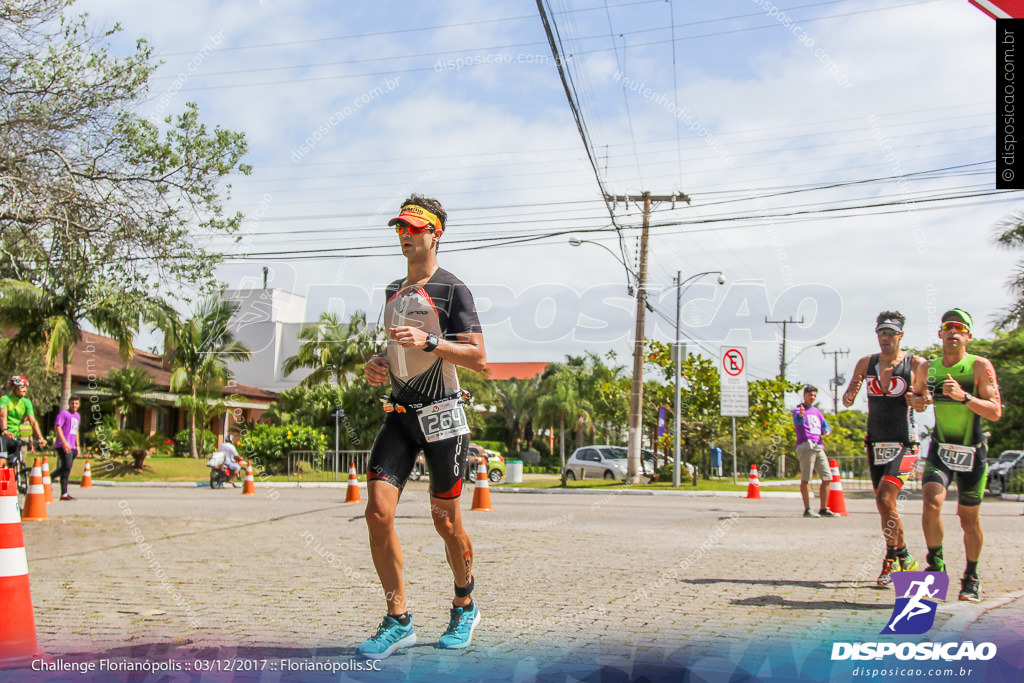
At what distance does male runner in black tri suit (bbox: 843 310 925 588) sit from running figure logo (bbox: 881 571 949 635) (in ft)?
4.10

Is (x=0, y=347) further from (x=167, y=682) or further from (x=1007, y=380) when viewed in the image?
(x=1007, y=380)

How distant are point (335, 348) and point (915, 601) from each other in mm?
34836

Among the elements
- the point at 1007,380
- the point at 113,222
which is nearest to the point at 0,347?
the point at 113,222

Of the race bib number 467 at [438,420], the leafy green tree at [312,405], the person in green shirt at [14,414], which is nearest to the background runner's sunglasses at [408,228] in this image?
the race bib number 467 at [438,420]

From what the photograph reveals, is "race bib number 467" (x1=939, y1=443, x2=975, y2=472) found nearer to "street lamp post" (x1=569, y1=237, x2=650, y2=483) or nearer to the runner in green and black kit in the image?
the runner in green and black kit

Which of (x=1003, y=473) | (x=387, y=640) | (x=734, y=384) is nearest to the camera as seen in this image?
(x=387, y=640)

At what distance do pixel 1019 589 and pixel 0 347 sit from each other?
22.9m

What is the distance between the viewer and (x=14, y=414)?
37.0 ft

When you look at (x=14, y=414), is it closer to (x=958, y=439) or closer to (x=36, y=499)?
(x=36, y=499)

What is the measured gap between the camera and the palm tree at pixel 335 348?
123 ft

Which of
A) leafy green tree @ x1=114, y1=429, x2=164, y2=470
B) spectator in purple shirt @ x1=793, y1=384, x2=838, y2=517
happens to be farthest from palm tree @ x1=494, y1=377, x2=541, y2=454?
spectator in purple shirt @ x1=793, y1=384, x2=838, y2=517

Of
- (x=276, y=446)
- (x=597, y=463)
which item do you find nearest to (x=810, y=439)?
(x=597, y=463)

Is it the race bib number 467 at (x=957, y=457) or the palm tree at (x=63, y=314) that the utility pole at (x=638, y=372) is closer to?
the palm tree at (x=63, y=314)

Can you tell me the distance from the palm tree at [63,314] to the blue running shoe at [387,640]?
7.77 m
